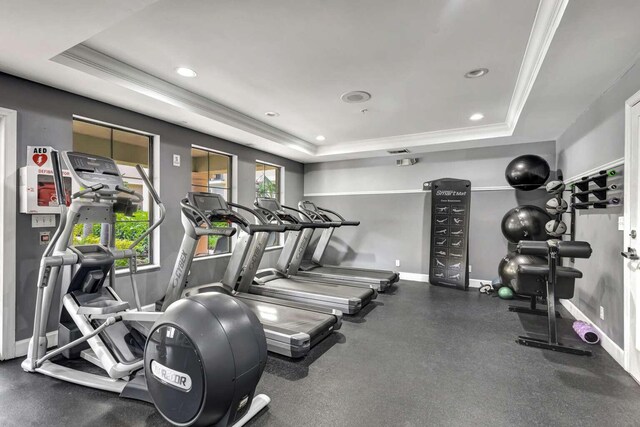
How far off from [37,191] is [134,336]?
5.43 feet

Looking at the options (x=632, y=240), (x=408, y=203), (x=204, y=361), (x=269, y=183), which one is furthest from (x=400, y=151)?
(x=204, y=361)

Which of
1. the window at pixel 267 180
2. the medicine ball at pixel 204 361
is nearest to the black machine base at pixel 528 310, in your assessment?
the medicine ball at pixel 204 361

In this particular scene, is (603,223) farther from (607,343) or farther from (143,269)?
(143,269)

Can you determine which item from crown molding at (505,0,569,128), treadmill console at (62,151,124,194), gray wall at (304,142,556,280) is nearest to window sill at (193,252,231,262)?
treadmill console at (62,151,124,194)

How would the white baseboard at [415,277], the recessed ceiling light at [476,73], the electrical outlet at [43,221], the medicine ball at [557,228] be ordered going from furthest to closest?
the white baseboard at [415,277] → the medicine ball at [557,228] → the recessed ceiling light at [476,73] → the electrical outlet at [43,221]

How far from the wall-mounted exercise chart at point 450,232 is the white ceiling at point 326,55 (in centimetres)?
151

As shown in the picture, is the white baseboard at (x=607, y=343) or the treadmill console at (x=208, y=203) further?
the treadmill console at (x=208, y=203)

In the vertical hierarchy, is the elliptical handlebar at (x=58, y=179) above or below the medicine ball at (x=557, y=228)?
above

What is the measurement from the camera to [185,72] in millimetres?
3119

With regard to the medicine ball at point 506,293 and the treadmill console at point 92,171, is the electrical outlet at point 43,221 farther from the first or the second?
the medicine ball at point 506,293

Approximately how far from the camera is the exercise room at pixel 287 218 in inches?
79.0

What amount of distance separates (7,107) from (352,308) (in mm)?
4148

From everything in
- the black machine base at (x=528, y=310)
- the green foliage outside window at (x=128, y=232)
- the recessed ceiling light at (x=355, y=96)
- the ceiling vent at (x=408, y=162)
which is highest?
the recessed ceiling light at (x=355, y=96)

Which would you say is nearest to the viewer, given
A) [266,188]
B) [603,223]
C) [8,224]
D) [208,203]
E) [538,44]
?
[538,44]
